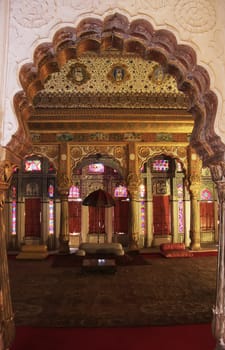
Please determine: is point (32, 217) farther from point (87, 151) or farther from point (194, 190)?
point (194, 190)

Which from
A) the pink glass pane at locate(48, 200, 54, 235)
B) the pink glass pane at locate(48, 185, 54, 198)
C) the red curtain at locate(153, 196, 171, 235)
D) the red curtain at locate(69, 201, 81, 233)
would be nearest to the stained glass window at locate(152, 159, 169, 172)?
the red curtain at locate(153, 196, 171, 235)

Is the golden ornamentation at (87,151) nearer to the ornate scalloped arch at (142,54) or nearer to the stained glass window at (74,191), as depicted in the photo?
the stained glass window at (74,191)

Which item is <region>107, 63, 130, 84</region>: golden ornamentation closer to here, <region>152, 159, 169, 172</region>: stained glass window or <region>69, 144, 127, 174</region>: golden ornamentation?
<region>69, 144, 127, 174</region>: golden ornamentation

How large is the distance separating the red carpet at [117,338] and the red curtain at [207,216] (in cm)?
914

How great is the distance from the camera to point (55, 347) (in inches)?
168

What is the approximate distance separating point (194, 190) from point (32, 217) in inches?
252

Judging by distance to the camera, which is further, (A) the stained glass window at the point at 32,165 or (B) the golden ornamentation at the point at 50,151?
(A) the stained glass window at the point at 32,165

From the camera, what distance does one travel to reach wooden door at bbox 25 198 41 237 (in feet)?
43.6

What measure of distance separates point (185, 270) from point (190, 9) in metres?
7.12

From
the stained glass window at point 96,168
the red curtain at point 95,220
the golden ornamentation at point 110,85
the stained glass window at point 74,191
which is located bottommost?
the red curtain at point 95,220

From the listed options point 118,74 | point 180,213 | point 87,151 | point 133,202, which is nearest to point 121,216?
point 133,202

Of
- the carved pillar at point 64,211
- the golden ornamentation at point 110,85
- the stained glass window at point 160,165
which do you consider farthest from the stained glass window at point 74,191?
the golden ornamentation at point 110,85

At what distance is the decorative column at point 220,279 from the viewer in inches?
134

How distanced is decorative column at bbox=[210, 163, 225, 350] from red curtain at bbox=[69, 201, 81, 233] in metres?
10.2
